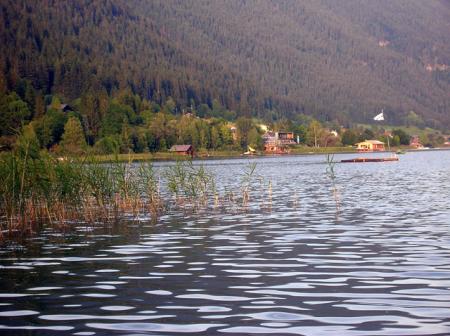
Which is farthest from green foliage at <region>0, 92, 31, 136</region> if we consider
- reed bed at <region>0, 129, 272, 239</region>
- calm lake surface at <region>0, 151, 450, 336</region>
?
calm lake surface at <region>0, 151, 450, 336</region>

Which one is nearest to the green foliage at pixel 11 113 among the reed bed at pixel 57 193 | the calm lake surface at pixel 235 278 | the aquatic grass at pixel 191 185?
the aquatic grass at pixel 191 185

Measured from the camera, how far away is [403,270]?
2480 cm

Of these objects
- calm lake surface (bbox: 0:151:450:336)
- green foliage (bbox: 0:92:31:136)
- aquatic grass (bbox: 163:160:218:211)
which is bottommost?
calm lake surface (bbox: 0:151:450:336)

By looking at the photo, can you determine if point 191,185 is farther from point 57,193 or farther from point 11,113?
point 11,113

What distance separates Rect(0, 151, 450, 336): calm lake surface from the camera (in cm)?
1839

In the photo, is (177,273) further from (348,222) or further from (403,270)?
(348,222)

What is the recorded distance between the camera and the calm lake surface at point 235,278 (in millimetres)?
18391

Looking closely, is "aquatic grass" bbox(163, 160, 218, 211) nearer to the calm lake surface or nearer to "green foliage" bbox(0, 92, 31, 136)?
the calm lake surface

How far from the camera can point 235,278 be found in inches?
946

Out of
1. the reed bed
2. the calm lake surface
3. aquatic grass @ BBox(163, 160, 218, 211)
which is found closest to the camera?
the calm lake surface

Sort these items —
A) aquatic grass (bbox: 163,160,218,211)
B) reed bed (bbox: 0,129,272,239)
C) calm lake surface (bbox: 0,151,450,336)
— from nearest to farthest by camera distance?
calm lake surface (bbox: 0,151,450,336), reed bed (bbox: 0,129,272,239), aquatic grass (bbox: 163,160,218,211)

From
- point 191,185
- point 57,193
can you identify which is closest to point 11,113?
point 191,185

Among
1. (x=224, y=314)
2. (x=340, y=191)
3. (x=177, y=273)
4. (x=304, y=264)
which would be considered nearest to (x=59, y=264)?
(x=177, y=273)

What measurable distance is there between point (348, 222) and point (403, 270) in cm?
1506
